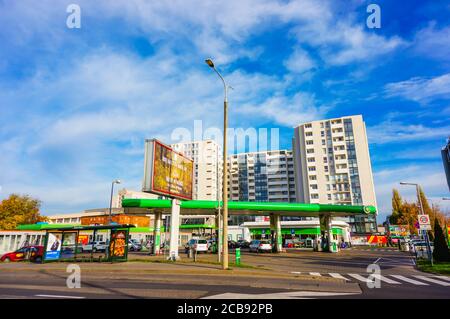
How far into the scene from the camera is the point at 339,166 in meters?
89.5

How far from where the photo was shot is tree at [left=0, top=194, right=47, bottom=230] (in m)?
56.4

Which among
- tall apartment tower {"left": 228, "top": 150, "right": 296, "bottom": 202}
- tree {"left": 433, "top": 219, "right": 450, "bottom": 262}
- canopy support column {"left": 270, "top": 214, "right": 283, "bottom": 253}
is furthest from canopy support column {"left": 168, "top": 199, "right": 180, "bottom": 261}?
tall apartment tower {"left": 228, "top": 150, "right": 296, "bottom": 202}

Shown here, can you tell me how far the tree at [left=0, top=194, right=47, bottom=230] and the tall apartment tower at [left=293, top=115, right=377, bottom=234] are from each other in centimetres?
7230

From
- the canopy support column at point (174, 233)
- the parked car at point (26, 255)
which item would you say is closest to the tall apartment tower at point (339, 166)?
the canopy support column at point (174, 233)

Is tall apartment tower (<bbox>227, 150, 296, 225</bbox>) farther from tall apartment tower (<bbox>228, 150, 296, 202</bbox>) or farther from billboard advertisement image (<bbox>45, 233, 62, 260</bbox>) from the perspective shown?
billboard advertisement image (<bbox>45, 233, 62, 260</bbox>)

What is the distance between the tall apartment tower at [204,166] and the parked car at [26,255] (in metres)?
82.1

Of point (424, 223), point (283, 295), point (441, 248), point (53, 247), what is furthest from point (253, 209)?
point (283, 295)

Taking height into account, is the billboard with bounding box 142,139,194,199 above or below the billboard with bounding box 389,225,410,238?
above

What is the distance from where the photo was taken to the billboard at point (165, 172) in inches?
825

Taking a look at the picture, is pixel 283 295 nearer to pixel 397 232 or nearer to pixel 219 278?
pixel 219 278

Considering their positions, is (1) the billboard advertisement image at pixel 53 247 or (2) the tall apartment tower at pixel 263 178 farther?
(2) the tall apartment tower at pixel 263 178

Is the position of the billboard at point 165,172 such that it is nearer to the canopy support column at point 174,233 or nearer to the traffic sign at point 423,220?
the canopy support column at point 174,233

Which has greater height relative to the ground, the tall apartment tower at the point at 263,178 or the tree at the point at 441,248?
the tall apartment tower at the point at 263,178
